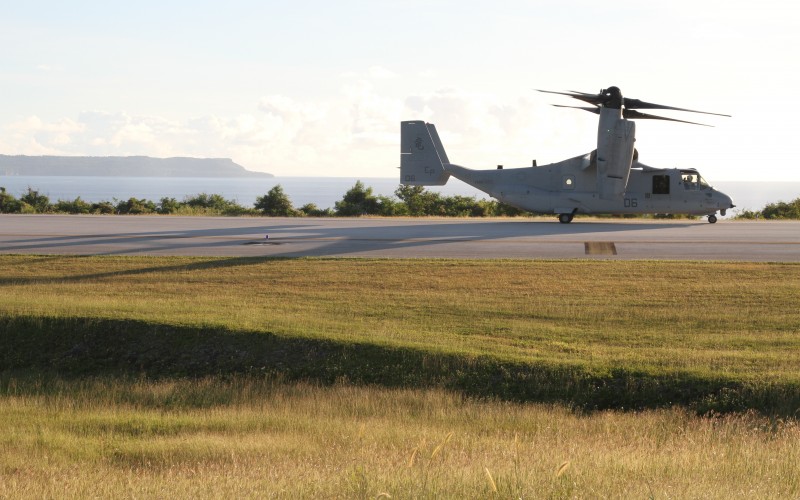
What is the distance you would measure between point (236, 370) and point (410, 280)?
6.89 metres

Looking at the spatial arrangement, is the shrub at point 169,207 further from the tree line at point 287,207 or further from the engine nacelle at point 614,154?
the engine nacelle at point 614,154

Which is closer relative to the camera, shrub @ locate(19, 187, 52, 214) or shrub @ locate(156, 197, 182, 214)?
shrub @ locate(156, 197, 182, 214)

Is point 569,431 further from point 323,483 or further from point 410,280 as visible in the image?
point 410,280

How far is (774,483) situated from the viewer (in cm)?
675

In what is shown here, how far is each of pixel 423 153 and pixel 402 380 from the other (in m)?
26.9

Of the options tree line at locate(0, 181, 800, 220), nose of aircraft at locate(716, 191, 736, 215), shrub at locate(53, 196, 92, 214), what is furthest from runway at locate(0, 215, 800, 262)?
shrub at locate(53, 196, 92, 214)

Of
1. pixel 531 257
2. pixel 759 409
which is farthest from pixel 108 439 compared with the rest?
pixel 531 257

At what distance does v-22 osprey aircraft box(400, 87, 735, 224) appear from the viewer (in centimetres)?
3459

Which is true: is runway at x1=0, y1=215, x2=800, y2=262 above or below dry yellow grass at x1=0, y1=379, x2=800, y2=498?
above

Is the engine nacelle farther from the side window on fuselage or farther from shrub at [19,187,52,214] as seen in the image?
shrub at [19,187,52,214]

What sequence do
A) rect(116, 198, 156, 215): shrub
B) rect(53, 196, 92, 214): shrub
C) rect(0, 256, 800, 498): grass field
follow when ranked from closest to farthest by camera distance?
1. rect(0, 256, 800, 498): grass field
2. rect(116, 198, 156, 215): shrub
3. rect(53, 196, 92, 214): shrub

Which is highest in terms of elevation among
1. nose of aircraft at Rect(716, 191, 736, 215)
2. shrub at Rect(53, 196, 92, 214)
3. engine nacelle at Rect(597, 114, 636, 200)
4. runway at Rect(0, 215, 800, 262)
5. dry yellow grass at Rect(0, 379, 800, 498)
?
engine nacelle at Rect(597, 114, 636, 200)

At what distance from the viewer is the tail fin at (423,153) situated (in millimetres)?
39781

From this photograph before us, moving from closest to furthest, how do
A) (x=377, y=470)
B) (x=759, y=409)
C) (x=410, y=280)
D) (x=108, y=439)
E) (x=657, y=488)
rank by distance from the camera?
(x=657, y=488) < (x=377, y=470) < (x=108, y=439) < (x=759, y=409) < (x=410, y=280)
